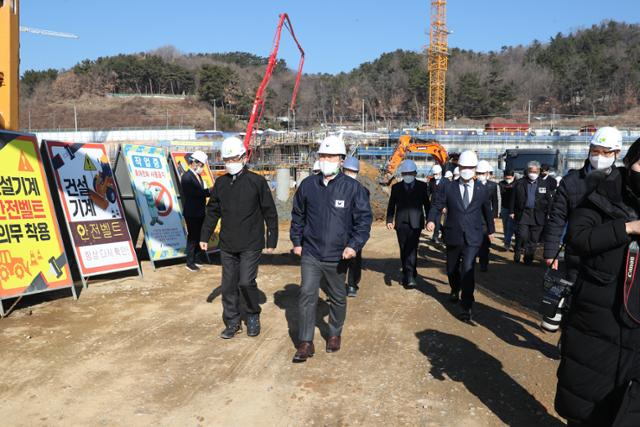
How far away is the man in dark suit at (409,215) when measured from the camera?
802cm

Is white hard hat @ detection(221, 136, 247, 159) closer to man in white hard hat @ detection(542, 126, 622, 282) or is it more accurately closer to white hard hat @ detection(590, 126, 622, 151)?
man in white hard hat @ detection(542, 126, 622, 282)

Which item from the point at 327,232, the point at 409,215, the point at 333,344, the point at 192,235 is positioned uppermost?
the point at 327,232

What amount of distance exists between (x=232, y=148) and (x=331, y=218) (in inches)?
55.6

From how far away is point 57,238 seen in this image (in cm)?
683

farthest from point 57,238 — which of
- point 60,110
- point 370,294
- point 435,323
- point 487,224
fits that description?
point 60,110

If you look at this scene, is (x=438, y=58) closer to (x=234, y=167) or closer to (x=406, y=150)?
(x=406, y=150)

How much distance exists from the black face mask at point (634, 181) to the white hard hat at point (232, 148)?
3830 millimetres

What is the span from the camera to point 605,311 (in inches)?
103

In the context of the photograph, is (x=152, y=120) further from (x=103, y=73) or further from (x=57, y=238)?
(x=57, y=238)

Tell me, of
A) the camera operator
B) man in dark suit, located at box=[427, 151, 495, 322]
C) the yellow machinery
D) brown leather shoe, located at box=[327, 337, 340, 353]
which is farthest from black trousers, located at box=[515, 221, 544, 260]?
the yellow machinery

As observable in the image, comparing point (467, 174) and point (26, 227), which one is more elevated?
point (467, 174)

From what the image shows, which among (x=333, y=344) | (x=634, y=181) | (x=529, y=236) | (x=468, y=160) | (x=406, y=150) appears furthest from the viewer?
(x=406, y=150)

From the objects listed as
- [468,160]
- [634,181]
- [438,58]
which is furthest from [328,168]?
[438,58]

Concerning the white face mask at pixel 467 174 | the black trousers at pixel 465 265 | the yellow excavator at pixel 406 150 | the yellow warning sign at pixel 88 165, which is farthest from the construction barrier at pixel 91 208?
the yellow excavator at pixel 406 150
